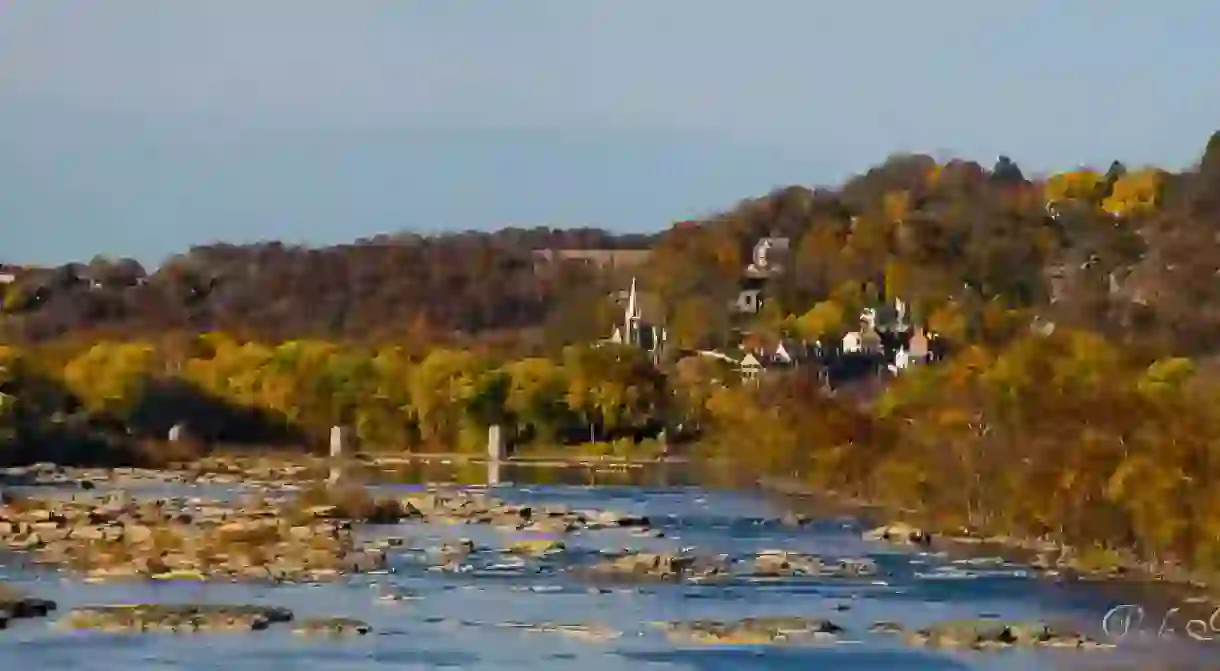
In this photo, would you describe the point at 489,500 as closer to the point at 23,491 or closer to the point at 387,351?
the point at 23,491

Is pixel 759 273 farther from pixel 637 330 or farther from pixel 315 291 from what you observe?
pixel 315 291

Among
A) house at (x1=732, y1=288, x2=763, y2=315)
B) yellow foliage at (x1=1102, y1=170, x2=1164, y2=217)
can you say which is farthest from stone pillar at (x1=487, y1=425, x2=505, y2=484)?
yellow foliage at (x1=1102, y1=170, x2=1164, y2=217)

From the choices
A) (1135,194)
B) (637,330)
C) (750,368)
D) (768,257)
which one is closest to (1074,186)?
(1135,194)

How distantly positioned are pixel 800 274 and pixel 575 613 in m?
88.8

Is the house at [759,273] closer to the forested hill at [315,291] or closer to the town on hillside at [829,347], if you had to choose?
the town on hillside at [829,347]

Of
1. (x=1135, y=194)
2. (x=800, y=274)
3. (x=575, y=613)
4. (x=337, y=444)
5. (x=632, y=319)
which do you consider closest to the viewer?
(x=575, y=613)

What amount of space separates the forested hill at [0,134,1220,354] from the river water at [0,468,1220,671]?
→ 110ft

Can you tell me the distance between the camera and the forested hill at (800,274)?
3829 inches

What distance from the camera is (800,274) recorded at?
121 m

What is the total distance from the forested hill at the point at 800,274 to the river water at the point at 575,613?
33438 millimetres

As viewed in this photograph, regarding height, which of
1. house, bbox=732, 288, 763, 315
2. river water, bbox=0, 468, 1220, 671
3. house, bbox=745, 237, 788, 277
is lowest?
river water, bbox=0, 468, 1220, 671

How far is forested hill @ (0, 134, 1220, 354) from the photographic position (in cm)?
9725

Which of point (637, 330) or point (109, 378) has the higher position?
point (637, 330)

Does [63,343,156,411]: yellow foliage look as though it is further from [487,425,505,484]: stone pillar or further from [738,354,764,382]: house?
[738,354,764,382]: house
